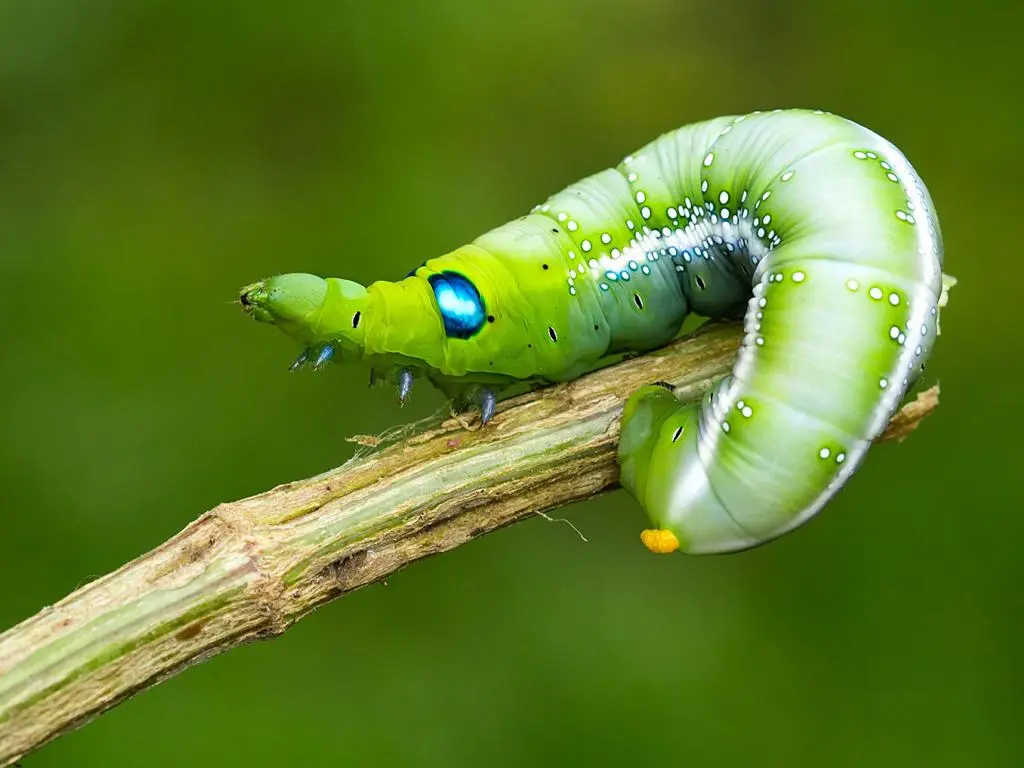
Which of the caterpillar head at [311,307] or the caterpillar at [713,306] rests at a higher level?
the caterpillar head at [311,307]

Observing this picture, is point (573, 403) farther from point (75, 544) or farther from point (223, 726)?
point (75, 544)

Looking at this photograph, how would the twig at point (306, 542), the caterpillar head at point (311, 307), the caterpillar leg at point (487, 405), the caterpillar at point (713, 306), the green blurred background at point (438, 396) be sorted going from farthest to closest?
the green blurred background at point (438, 396)
the caterpillar leg at point (487, 405)
the caterpillar at point (713, 306)
the caterpillar head at point (311, 307)
the twig at point (306, 542)

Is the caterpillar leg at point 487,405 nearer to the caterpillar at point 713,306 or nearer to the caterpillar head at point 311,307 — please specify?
the caterpillar at point 713,306

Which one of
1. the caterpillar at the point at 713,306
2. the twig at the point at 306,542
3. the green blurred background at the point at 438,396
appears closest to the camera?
the twig at the point at 306,542

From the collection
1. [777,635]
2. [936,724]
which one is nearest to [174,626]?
[777,635]

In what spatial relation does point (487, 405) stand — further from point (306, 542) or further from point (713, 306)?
point (713, 306)

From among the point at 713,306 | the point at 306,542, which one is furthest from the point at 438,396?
the point at 306,542

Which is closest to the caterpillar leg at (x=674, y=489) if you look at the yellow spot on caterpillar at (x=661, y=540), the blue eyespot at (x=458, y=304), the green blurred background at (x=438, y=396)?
the yellow spot on caterpillar at (x=661, y=540)

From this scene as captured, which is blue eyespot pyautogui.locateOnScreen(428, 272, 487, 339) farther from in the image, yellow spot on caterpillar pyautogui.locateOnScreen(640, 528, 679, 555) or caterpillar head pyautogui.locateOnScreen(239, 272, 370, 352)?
yellow spot on caterpillar pyautogui.locateOnScreen(640, 528, 679, 555)
